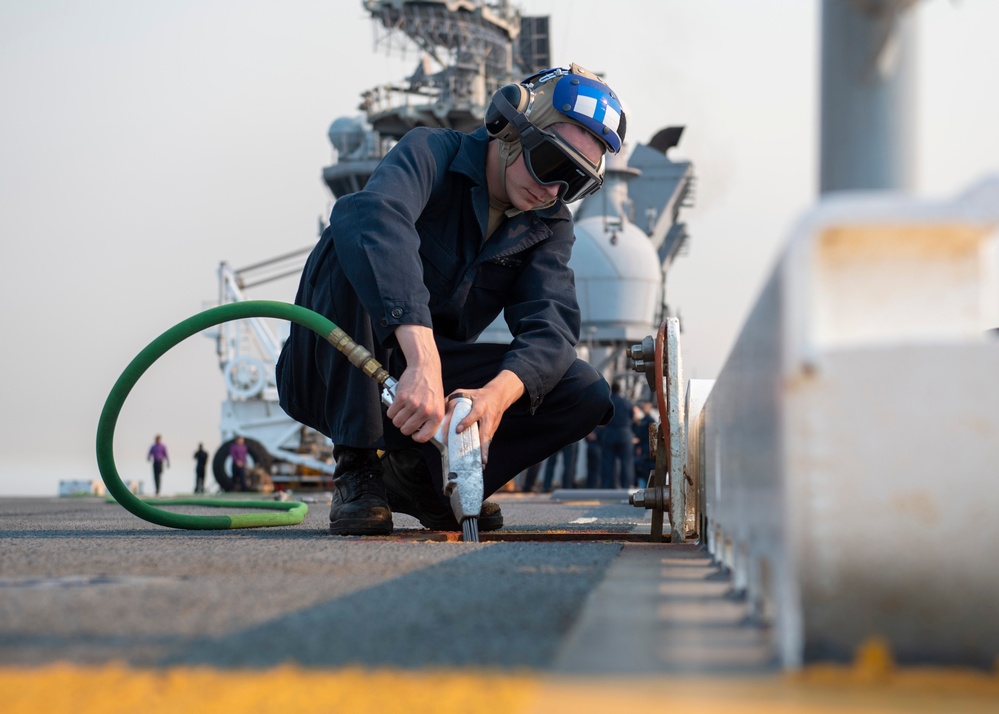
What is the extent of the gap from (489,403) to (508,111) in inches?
35.1

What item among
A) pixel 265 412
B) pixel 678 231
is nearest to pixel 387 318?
pixel 265 412

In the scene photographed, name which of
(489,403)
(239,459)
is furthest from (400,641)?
(239,459)

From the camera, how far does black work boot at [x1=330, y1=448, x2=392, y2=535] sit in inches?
122

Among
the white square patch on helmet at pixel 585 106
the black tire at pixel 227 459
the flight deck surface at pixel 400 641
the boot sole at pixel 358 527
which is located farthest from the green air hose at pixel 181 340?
the black tire at pixel 227 459

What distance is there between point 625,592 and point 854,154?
0.72m

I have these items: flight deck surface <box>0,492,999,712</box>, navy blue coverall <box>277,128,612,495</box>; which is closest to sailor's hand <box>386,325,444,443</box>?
navy blue coverall <box>277,128,612,495</box>

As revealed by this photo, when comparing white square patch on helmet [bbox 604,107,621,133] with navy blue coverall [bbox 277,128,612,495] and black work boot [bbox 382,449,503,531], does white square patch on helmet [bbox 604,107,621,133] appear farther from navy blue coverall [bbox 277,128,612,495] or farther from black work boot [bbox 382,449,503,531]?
black work boot [bbox 382,449,503,531]

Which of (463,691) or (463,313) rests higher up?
(463,313)

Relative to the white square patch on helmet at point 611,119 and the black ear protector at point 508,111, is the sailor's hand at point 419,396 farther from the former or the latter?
the white square patch on helmet at point 611,119

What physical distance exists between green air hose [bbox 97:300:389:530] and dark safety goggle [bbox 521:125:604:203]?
716 mm

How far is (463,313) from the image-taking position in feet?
11.7

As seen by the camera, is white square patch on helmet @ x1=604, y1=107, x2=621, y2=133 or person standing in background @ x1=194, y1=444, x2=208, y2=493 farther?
person standing in background @ x1=194, y1=444, x2=208, y2=493

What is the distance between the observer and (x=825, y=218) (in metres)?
1.05

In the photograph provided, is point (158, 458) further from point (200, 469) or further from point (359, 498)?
point (359, 498)
